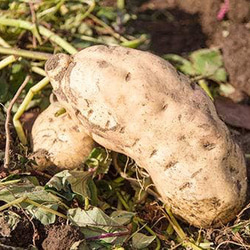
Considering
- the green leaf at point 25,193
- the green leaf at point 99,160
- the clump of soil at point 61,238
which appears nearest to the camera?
the clump of soil at point 61,238

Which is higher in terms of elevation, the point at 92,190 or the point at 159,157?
the point at 159,157

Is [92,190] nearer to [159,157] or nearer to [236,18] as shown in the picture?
[159,157]

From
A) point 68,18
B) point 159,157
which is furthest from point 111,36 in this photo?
point 159,157

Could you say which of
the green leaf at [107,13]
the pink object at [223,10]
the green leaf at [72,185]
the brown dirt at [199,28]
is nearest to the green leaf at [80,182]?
the green leaf at [72,185]

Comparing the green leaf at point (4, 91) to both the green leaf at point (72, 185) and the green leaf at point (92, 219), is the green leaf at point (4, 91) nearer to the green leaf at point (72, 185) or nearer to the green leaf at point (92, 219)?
the green leaf at point (72, 185)

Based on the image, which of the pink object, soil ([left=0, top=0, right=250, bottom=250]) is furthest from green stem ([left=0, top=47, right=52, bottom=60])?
the pink object

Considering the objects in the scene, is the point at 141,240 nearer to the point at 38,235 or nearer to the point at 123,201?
the point at 123,201

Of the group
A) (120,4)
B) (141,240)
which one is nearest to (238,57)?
(120,4)
